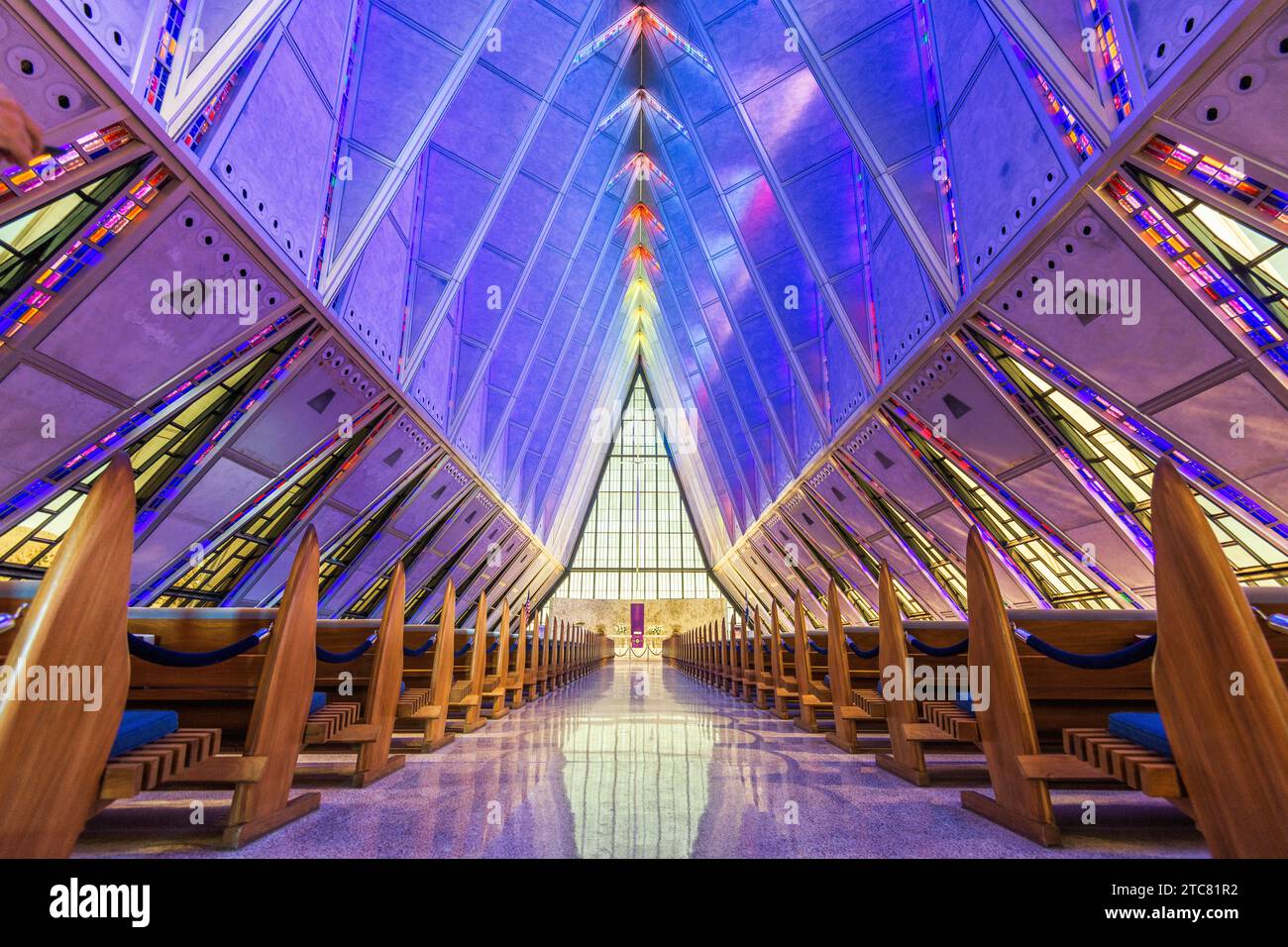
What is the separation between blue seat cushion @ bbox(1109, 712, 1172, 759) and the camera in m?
2.32

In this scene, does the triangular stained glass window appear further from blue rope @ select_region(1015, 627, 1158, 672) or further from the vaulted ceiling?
blue rope @ select_region(1015, 627, 1158, 672)

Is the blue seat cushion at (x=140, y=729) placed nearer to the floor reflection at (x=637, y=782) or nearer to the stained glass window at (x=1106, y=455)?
the floor reflection at (x=637, y=782)

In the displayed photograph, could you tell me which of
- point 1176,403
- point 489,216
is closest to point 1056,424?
point 1176,403

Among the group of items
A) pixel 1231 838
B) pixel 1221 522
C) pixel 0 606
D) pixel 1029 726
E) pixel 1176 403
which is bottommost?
pixel 1231 838

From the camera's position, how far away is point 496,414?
603 inches

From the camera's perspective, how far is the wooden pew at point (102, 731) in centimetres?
190

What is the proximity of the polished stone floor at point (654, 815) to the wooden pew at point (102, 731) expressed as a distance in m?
0.26

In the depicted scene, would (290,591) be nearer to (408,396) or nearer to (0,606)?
(0,606)

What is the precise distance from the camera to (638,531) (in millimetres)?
37594

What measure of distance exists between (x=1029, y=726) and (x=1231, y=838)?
0.78 meters

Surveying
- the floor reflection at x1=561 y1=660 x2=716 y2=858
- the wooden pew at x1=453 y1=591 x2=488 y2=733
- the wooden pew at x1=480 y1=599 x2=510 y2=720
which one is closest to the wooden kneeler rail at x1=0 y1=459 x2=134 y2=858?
the floor reflection at x1=561 y1=660 x2=716 y2=858

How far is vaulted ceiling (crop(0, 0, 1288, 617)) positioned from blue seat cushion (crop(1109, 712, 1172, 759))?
3910mm

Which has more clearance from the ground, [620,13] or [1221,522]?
[620,13]

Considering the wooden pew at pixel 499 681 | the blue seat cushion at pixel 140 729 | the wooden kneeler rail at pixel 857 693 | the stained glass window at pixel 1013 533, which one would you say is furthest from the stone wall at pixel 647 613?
the blue seat cushion at pixel 140 729
